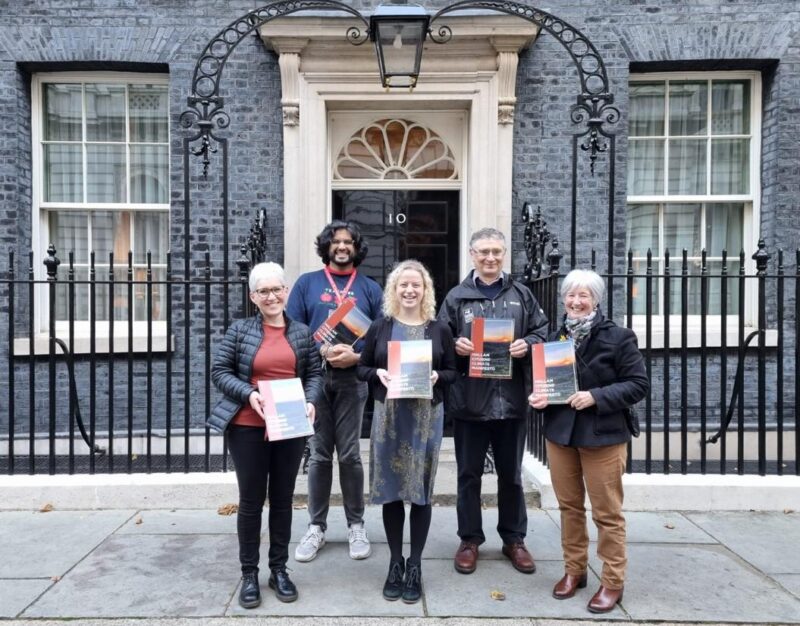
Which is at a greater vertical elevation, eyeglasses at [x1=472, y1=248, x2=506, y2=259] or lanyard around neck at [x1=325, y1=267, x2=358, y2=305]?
eyeglasses at [x1=472, y1=248, x2=506, y2=259]

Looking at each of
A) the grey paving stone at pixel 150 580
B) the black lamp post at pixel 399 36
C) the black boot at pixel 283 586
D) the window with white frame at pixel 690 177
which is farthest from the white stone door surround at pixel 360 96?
the black boot at pixel 283 586

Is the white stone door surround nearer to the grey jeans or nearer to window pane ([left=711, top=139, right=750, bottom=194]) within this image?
window pane ([left=711, top=139, right=750, bottom=194])

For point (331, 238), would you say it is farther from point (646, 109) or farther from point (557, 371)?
point (646, 109)

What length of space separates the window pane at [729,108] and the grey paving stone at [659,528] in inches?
162

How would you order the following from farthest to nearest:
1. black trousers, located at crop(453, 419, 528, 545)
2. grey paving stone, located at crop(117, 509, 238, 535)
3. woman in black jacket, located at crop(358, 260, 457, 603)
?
grey paving stone, located at crop(117, 509, 238, 535), black trousers, located at crop(453, 419, 528, 545), woman in black jacket, located at crop(358, 260, 457, 603)

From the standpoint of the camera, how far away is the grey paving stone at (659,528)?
4711 mm

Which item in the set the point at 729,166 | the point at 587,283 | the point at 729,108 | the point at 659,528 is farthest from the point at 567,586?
the point at 729,108

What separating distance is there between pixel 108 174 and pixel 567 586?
587 cm

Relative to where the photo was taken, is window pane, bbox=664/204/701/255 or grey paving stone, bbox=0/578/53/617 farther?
window pane, bbox=664/204/701/255

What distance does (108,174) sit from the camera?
7.27 meters

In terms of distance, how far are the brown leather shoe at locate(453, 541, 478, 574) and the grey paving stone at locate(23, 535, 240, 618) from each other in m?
1.24

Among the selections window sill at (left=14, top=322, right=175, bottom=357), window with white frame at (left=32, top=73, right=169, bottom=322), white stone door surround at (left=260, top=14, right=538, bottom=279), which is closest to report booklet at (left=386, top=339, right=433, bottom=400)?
white stone door surround at (left=260, top=14, right=538, bottom=279)

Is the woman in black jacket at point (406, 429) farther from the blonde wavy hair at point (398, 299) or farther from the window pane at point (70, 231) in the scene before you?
the window pane at point (70, 231)

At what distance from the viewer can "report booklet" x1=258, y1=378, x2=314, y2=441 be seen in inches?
135
